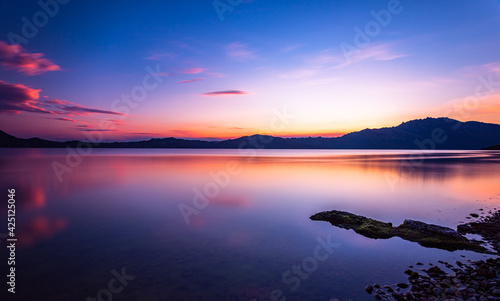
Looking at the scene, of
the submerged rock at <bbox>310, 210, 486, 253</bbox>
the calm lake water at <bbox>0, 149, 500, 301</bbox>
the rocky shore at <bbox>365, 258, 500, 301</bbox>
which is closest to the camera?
the rocky shore at <bbox>365, 258, 500, 301</bbox>

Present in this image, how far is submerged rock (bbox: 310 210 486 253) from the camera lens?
1224cm

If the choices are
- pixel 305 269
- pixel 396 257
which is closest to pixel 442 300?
pixel 396 257

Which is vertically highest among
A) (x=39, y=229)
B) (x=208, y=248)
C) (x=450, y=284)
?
(x=450, y=284)

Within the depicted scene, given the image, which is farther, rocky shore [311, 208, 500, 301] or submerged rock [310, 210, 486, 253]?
submerged rock [310, 210, 486, 253]

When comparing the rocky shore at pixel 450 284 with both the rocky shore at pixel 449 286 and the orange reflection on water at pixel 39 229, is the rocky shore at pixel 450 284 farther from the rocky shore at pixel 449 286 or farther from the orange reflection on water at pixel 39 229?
the orange reflection on water at pixel 39 229

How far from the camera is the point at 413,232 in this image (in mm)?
14039

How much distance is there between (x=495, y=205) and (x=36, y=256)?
110ft

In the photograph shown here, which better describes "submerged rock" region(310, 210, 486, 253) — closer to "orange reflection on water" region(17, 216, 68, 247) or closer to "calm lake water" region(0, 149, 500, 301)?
"calm lake water" region(0, 149, 500, 301)

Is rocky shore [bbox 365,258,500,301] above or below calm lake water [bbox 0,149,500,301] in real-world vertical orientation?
above

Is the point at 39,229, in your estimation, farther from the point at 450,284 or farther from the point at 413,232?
the point at 413,232

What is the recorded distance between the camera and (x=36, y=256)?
10984 mm

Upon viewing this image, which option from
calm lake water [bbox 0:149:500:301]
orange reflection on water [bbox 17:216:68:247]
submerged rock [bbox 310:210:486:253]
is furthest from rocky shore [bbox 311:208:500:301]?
orange reflection on water [bbox 17:216:68:247]

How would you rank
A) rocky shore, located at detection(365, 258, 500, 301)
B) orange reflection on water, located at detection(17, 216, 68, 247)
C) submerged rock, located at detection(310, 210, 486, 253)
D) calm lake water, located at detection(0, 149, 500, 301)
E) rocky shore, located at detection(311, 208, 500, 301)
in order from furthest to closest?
orange reflection on water, located at detection(17, 216, 68, 247)
submerged rock, located at detection(310, 210, 486, 253)
calm lake water, located at detection(0, 149, 500, 301)
rocky shore, located at detection(311, 208, 500, 301)
rocky shore, located at detection(365, 258, 500, 301)

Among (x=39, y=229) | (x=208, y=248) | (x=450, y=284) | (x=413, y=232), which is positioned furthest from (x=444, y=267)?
(x=39, y=229)
